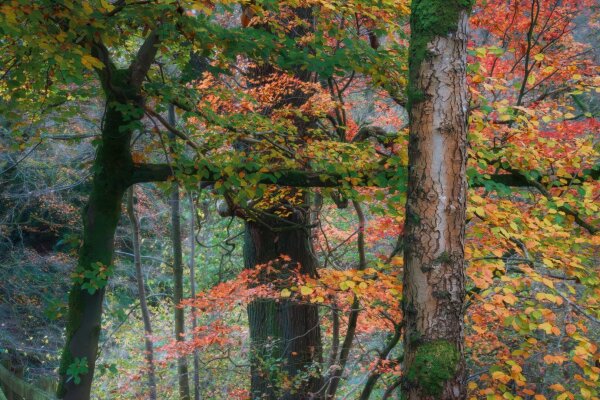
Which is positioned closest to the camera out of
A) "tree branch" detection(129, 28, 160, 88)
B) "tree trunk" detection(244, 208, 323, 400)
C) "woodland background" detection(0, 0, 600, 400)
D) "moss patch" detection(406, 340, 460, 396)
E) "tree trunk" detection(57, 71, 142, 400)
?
"moss patch" detection(406, 340, 460, 396)

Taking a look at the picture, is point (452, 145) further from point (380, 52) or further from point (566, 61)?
point (566, 61)

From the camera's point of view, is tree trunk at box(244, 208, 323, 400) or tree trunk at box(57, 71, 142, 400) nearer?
tree trunk at box(57, 71, 142, 400)

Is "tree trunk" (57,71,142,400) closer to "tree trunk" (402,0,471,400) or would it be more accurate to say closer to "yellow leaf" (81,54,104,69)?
"yellow leaf" (81,54,104,69)

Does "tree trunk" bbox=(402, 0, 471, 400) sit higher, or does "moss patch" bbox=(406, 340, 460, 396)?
"tree trunk" bbox=(402, 0, 471, 400)

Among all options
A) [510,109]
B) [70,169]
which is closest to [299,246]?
[510,109]

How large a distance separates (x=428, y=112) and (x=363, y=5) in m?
2.42

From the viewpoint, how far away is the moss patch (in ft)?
8.96

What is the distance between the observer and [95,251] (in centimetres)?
507

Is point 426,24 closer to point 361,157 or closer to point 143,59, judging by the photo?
point 361,157

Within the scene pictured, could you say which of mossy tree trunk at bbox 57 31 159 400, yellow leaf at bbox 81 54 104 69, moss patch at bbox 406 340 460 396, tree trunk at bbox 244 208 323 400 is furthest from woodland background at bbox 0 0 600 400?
moss patch at bbox 406 340 460 396

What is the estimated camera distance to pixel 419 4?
2.90m

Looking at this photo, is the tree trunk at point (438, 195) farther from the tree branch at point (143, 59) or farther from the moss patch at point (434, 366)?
the tree branch at point (143, 59)

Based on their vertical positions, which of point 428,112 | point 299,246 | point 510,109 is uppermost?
point 510,109

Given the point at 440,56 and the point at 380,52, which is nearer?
the point at 440,56
